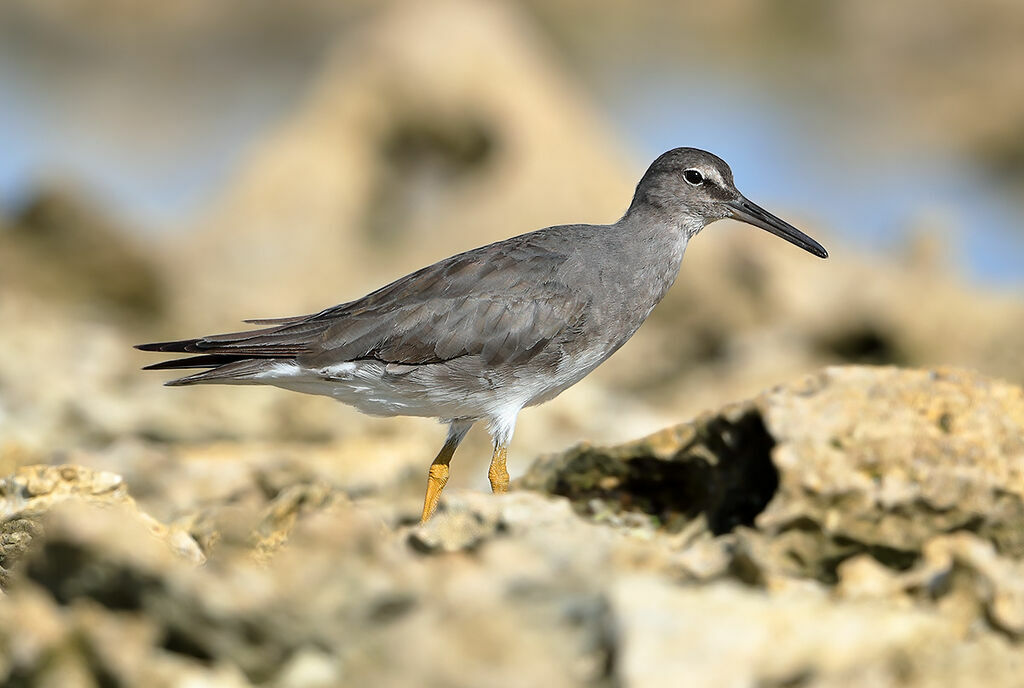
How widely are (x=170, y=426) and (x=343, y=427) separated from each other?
1.23 m

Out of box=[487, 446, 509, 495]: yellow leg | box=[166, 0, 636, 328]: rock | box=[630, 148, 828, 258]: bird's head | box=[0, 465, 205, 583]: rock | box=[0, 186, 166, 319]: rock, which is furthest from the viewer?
box=[166, 0, 636, 328]: rock

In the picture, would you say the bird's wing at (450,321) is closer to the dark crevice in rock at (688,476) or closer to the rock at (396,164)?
the dark crevice in rock at (688,476)

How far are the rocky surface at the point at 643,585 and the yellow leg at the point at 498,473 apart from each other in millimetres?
1884

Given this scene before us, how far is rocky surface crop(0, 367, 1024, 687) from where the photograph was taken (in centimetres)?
323

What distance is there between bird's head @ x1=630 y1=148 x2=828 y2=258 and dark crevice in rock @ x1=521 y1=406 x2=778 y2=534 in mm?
2358

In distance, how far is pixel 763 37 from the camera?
46625 mm

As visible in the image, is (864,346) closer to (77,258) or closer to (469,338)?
(469,338)

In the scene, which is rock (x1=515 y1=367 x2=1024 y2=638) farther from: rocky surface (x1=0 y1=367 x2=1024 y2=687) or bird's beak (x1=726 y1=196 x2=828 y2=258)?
bird's beak (x1=726 y1=196 x2=828 y2=258)

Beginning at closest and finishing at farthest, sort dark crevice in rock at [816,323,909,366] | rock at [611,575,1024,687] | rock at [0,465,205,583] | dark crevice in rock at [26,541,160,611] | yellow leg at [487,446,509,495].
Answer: rock at [611,575,1024,687], dark crevice in rock at [26,541,160,611], rock at [0,465,205,583], yellow leg at [487,446,509,495], dark crevice in rock at [816,323,909,366]

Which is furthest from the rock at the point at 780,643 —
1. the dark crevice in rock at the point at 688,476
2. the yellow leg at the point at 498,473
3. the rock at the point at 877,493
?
the yellow leg at the point at 498,473

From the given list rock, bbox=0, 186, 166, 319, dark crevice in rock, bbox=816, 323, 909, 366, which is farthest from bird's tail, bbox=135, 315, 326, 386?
rock, bbox=0, 186, 166, 319

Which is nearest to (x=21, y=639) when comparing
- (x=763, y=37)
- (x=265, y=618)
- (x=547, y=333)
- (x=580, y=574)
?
(x=265, y=618)

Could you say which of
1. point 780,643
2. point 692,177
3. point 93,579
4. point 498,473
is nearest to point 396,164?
point 692,177

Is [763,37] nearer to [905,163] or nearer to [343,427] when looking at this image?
[905,163]
